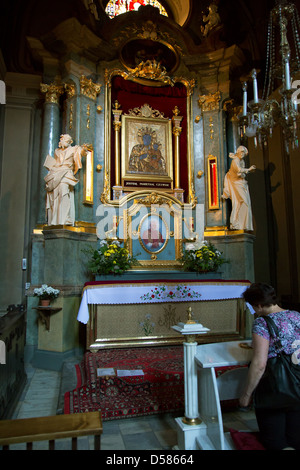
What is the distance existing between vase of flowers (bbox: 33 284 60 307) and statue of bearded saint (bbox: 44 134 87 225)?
1212mm

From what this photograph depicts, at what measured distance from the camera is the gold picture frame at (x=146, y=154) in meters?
7.50

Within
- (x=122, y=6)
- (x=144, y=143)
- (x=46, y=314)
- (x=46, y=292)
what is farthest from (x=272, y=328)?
(x=122, y=6)

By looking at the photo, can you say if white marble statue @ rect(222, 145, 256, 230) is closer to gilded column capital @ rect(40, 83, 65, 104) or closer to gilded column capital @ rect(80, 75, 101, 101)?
gilded column capital @ rect(80, 75, 101, 101)

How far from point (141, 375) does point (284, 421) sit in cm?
202

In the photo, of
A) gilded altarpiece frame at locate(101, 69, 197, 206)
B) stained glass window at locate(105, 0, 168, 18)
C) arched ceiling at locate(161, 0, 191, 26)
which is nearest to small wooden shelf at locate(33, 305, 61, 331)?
gilded altarpiece frame at locate(101, 69, 197, 206)

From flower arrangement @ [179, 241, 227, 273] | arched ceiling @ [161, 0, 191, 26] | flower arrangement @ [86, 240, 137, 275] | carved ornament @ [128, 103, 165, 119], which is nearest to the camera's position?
flower arrangement @ [86, 240, 137, 275]

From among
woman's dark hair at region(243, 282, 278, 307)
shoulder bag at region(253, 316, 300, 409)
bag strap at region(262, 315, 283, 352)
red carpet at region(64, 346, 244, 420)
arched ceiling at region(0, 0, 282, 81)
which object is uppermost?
arched ceiling at region(0, 0, 282, 81)

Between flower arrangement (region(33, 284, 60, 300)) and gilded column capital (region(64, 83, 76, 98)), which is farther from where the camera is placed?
gilded column capital (region(64, 83, 76, 98))

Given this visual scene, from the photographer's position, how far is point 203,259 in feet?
21.8

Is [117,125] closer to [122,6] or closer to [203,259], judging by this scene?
[203,259]

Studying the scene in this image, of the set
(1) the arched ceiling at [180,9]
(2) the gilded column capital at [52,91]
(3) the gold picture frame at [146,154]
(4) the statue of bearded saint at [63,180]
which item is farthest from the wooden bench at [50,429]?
(1) the arched ceiling at [180,9]

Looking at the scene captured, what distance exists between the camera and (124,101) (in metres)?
7.79

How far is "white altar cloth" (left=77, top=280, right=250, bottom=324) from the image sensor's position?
17.8ft
